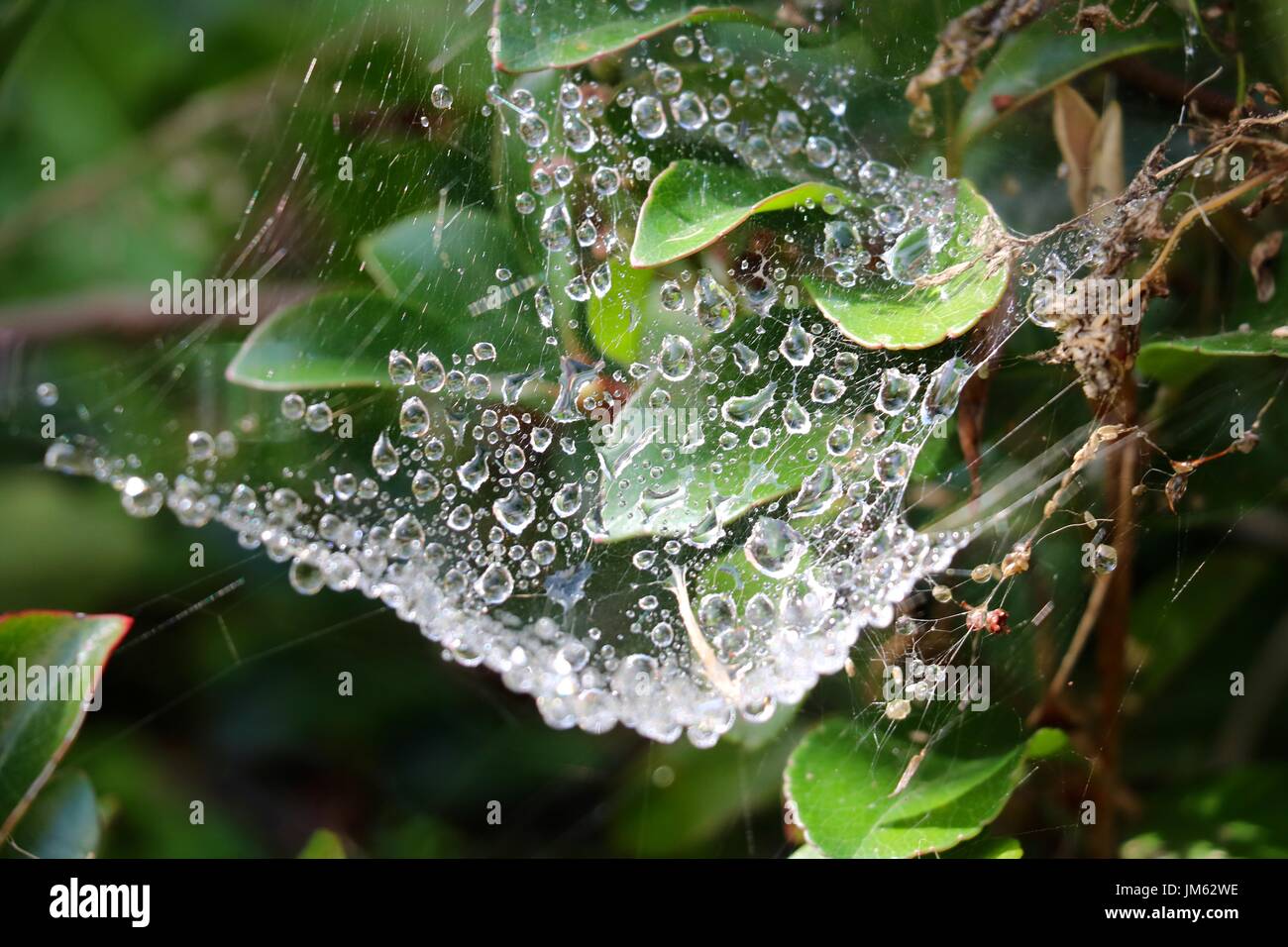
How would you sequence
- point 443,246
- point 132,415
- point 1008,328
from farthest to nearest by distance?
point 132,415 < point 443,246 < point 1008,328

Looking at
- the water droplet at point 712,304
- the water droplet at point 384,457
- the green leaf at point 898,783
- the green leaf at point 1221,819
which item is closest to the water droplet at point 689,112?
the water droplet at point 712,304

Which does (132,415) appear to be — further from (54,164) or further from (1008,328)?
(1008,328)

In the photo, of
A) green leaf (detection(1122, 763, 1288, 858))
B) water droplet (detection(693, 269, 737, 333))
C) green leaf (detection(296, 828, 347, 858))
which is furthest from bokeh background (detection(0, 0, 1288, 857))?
water droplet (detection(693, 269, 737, 333))

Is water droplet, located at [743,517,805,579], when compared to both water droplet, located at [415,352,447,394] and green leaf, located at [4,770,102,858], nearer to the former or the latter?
water droplet, located at [415,352,447,394]

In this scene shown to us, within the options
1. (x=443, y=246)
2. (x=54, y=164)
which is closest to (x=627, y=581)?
(x=443, y=246)

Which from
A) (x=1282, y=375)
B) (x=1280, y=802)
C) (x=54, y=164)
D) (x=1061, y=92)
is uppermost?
(x=54, y=164)

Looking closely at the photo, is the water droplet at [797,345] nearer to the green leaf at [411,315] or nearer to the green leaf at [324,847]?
the green leaf at [411,315]

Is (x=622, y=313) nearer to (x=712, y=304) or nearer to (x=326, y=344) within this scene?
(x=712, y=304)
